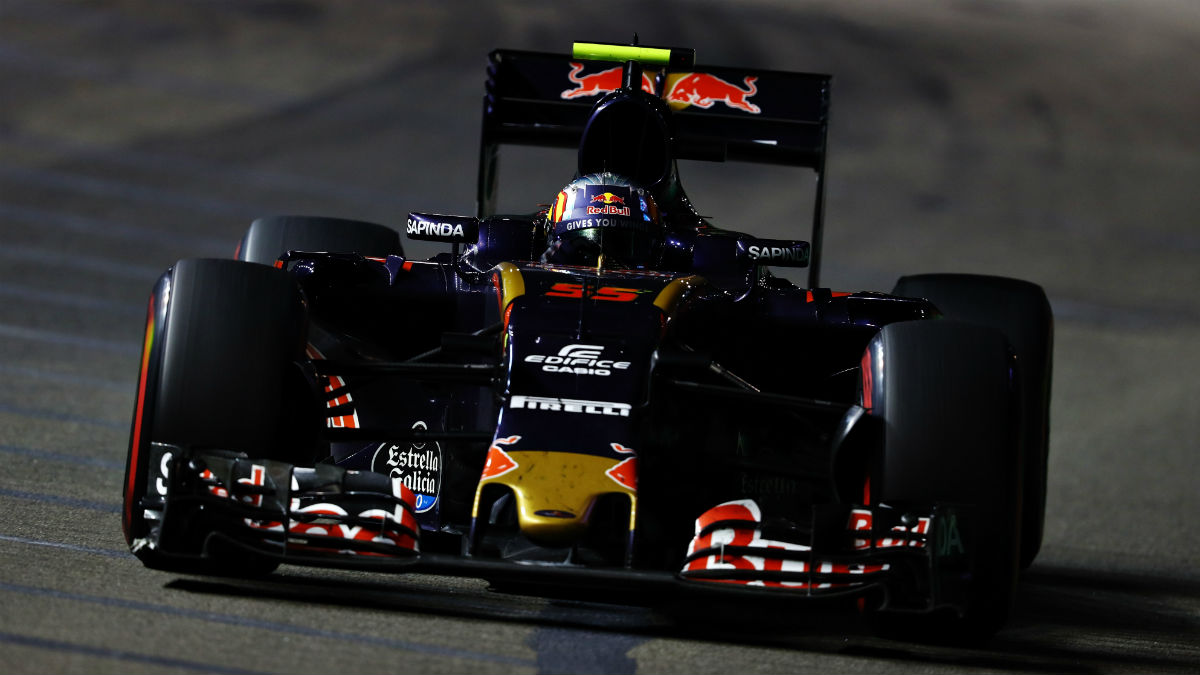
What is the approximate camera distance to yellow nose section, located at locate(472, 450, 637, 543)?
5160mm

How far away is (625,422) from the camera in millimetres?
5555

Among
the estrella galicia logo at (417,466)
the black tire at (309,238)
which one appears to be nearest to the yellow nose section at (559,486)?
the estrella galicia logo at (417,466)

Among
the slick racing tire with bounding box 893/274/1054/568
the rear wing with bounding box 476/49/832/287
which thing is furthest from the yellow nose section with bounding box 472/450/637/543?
the rear wing with bounding box 476/49/832/287

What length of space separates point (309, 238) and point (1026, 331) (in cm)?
361

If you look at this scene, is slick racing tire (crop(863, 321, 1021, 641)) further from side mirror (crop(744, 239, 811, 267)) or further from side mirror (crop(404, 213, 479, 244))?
side mirror (crop(404, 213, 479, 244))

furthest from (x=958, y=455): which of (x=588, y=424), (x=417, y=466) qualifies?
(x=417, y=466)

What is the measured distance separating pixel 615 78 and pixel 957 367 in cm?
426

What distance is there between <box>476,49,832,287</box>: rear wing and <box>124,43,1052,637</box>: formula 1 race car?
182cm

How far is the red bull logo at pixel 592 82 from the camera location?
9.27m

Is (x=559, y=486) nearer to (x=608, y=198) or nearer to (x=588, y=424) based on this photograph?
(x=588, y=424)

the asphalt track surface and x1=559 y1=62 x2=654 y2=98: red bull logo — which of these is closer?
the asphalt track surface

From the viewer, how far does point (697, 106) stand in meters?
9.16

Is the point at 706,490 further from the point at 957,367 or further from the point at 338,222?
the point at 338,222

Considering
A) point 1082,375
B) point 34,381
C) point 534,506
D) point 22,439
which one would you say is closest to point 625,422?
point 534,506
